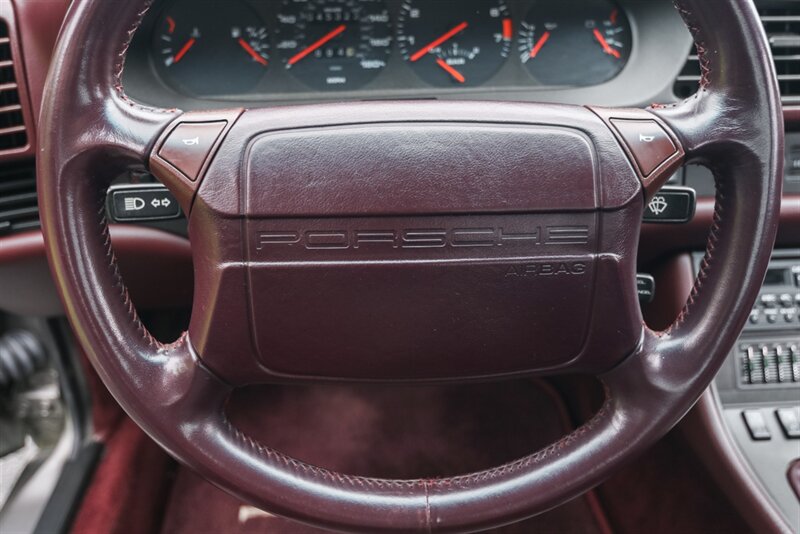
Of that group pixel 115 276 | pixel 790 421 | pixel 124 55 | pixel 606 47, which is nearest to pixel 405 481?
pixel 115 276

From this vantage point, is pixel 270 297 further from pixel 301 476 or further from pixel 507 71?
pixel 507 71

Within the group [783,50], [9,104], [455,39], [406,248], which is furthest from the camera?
[455,39]

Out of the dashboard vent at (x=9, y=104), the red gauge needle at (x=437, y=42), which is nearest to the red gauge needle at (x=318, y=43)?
the red gauge needle at (x=437, y=42)

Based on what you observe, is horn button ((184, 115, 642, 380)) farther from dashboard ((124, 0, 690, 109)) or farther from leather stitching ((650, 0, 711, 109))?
dashboard ((124, 0, 690, 109))

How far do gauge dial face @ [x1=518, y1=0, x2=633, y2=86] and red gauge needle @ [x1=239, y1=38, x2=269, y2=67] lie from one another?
412 mm

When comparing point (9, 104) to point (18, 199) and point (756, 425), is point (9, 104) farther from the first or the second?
point (756, 425)

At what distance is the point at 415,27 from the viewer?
118cm

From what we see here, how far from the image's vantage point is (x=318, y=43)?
1175 millimetres

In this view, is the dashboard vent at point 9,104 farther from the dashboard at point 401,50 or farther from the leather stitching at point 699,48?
the leather stitching at point 699,48

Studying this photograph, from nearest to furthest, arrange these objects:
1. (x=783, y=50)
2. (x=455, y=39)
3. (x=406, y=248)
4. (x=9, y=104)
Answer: (x=406, y=248) < (x=9, y=104) < (x=783, y=50) < (x=455, y=39)

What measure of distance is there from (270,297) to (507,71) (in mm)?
685

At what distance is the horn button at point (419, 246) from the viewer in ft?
2.24

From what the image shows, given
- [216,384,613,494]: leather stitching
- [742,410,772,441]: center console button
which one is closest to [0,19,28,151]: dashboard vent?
[216,384,613,494]: leather stitching

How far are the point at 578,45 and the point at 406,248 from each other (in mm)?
685
